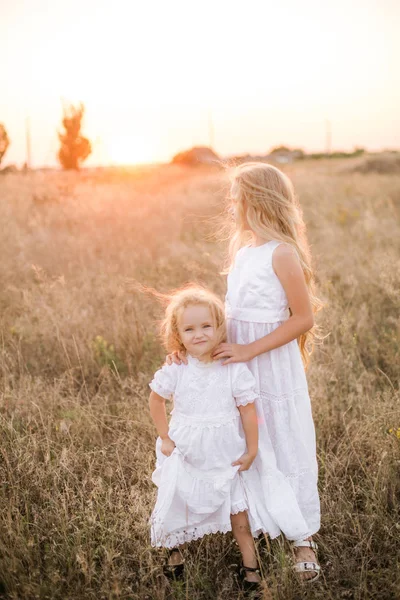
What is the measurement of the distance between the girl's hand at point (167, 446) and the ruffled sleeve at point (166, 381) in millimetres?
174

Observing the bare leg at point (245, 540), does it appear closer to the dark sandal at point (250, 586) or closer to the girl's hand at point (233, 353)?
the dark sandal at point (250, 586)

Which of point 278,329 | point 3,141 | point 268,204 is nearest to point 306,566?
point 278,329

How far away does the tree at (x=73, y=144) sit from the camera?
18.8m

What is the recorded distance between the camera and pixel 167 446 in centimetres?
211

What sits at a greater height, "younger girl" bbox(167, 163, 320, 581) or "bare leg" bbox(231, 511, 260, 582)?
→ "younger girl" bbox(167, 163, 320, 581)

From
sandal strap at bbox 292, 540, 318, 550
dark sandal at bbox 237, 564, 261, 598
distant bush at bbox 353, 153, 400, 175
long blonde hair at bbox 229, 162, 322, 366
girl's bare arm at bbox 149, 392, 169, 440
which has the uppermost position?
distant bush at bbox 353, 153, 400, 175

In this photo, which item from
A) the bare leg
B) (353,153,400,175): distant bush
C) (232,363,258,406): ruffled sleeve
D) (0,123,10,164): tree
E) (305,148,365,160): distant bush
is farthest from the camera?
(305,148,365,160): distant bush

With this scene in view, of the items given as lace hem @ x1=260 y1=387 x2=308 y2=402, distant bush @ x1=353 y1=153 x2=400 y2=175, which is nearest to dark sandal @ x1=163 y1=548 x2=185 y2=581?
lace hem @ x1=260 y1=387 x2=308 y2=402

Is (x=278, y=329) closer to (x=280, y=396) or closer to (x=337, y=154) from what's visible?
(x=280, y=396)

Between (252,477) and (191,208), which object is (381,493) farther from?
(191,208)

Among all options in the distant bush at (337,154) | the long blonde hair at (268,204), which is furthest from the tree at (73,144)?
the distant bush at (337,154)

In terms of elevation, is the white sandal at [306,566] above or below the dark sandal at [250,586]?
above

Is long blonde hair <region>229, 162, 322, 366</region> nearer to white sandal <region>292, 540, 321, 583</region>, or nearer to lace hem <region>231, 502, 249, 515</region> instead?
lace hem <region>231, 502, 249, 515</region>

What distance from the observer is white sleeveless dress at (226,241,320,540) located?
7.04ft
